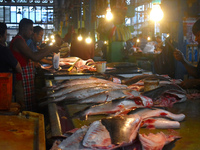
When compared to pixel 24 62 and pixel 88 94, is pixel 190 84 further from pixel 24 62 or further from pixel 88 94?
pixel 24 62

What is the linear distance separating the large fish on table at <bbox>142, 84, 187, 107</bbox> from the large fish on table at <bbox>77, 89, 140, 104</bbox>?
0.62 ft

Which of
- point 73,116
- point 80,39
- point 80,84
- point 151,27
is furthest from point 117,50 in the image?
point 151,27

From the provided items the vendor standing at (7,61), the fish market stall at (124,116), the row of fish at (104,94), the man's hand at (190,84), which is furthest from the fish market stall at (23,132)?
the man's hand at (190,84)

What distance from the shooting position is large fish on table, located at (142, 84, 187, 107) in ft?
9.49

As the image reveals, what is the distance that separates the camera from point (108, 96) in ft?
9.30

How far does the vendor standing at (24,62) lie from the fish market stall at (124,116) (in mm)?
1811

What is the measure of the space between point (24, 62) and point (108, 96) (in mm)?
2710

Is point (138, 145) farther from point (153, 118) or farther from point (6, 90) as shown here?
point (6, 90)

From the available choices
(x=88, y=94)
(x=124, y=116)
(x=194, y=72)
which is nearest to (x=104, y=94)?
(x=88, y=94)

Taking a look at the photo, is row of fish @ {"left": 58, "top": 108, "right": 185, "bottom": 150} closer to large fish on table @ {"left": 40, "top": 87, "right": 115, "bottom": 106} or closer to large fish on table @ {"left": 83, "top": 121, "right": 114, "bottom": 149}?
large fish on table @ {"left": 83, "top": 121, "right": 114, "bottom": 149}

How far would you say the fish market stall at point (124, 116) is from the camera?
1.77 m

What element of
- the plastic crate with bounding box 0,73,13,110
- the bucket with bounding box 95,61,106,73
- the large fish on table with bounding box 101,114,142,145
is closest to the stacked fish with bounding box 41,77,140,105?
the plastic crate with bounding box 0,73,13,110

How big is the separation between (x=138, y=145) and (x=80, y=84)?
5.25ft

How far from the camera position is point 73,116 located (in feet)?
7.88
